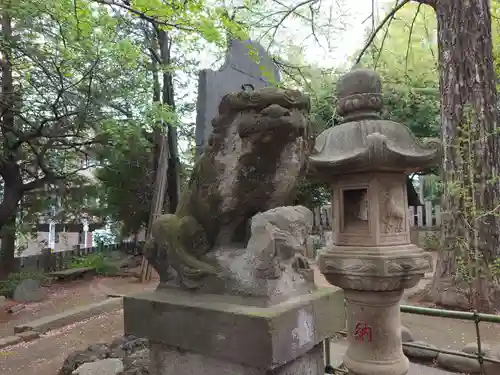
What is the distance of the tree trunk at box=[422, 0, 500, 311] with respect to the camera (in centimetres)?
553

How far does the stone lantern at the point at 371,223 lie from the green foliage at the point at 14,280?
26.6ft

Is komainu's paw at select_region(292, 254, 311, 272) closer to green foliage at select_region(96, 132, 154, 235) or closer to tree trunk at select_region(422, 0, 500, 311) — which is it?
tree trunk at select_region(422, 0, 500, 311)

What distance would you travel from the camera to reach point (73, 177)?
436 inches

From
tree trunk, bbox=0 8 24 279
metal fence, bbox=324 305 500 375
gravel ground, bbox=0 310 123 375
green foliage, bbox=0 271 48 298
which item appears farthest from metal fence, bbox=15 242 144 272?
metal fence, bbox=324 305 500 375

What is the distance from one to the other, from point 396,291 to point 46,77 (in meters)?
8.12

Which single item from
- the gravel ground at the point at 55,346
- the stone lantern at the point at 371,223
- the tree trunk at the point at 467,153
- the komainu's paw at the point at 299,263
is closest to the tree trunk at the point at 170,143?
the gravel ground at the point at 55,346

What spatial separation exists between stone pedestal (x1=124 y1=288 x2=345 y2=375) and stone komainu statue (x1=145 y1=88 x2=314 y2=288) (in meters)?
0.18

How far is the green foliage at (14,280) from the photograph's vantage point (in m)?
8.64

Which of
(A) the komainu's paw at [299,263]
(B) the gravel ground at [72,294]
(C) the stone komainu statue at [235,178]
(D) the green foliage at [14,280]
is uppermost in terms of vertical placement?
(C) the stone komainu statue at [235,178]

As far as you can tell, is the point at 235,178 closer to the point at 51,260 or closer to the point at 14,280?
the point at 14,280

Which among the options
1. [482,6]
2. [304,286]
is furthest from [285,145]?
[482,6]

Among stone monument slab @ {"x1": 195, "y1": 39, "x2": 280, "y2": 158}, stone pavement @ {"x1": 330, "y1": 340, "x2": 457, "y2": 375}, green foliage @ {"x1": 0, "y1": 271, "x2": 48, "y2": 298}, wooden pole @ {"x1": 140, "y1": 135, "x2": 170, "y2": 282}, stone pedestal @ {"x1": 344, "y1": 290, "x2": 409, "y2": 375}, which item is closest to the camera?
stone pedestal @ {"x1": 344, "y1": 290, "x2": 409, "y2": 375}

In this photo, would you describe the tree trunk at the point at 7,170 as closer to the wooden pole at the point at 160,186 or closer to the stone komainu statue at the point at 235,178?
the wooden pole at the point at 160,186

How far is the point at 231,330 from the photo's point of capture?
167cm
